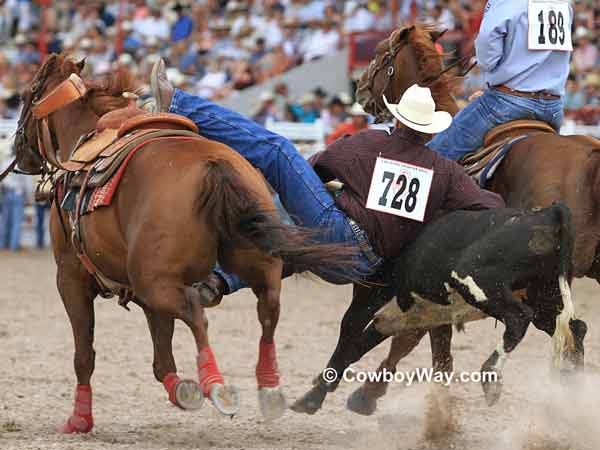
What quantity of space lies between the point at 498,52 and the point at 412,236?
1343 millimetres

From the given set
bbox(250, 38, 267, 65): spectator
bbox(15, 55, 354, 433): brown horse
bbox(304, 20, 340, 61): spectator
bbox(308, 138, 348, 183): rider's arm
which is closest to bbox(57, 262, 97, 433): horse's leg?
bbox(15, 55, 354, 433): brown horse

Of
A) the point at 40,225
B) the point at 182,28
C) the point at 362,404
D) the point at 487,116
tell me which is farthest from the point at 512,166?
the point at 182,28

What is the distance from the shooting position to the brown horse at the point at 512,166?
17.6 feet

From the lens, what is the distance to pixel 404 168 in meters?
5.18

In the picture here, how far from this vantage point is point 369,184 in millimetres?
5320

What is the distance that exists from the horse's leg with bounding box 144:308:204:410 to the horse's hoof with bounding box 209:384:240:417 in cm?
12

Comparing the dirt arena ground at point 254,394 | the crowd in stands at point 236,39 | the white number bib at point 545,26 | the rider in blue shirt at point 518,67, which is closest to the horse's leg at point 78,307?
the dirt arena ground at point 254,394

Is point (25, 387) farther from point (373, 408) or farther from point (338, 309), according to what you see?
point (338, 309)

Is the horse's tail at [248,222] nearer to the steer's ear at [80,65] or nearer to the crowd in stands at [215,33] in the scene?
the steer's ear at [80,65]

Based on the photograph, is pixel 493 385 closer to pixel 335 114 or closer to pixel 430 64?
pixel 430 64

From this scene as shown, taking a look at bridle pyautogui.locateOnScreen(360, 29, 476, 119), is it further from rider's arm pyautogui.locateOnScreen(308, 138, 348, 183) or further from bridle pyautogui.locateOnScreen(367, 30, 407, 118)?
rider's arm pyautogui.locateOnScreen(308, 138, 348, 183)

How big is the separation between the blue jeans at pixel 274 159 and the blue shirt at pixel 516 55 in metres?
1.27

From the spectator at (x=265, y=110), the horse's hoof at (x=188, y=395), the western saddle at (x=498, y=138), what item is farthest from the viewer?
the spectator at (x=265, y=110)

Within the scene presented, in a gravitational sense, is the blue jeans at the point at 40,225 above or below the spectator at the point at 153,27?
below
